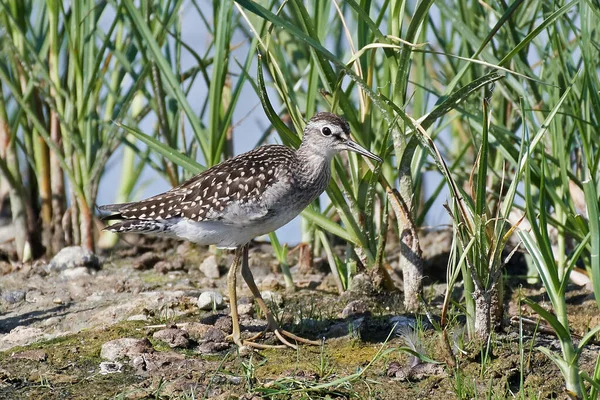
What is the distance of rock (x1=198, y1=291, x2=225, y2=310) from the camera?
6.21m

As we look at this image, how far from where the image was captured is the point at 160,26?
7.02 metres

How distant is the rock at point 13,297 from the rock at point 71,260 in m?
0.56

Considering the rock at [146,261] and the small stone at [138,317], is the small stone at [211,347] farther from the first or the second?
the rock at [146,261]

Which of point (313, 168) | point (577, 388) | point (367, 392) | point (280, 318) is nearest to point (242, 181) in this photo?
point (313, 168)

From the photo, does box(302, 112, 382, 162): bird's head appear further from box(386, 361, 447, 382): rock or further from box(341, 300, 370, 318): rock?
box(386, 361, 447, 382): rock

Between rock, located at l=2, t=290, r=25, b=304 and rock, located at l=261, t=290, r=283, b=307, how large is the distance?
175 centimetres

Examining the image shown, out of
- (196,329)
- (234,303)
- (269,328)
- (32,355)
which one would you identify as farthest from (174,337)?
(32,355)

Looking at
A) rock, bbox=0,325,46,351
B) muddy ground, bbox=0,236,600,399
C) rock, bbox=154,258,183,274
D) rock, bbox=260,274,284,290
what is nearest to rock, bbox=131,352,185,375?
muddy ground, bbox=0,236,600,399

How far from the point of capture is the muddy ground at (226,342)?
15.8ft

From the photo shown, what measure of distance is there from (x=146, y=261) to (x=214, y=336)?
198 cm

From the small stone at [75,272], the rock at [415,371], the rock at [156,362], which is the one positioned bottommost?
the rock at [415,371]

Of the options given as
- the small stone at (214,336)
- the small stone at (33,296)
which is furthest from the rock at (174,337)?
the small stone at (33,296)

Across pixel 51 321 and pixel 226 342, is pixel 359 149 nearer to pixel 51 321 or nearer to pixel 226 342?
pixel 226 342

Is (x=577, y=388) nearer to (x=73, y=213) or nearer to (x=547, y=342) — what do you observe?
(x=547, y=342)
